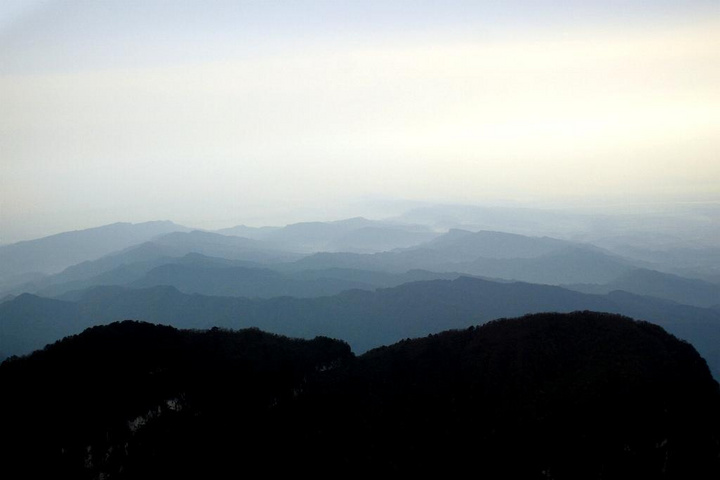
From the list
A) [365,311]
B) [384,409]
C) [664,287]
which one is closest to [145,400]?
[384,409]

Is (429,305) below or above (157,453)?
below

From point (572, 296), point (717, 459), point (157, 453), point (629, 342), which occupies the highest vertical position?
point (629, 342)

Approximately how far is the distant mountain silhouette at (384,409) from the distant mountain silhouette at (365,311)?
66.6 meters

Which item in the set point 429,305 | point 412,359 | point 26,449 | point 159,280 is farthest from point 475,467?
point 159,280

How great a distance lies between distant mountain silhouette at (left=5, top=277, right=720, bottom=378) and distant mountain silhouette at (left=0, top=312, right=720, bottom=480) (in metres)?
66.6

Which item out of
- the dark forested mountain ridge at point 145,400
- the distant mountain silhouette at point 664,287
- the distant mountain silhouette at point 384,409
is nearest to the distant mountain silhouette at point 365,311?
the distant mountain silhouette at point 664,287

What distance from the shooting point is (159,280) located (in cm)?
17000

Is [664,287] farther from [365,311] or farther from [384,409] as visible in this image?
[384,409]

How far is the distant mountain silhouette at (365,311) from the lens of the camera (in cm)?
11388

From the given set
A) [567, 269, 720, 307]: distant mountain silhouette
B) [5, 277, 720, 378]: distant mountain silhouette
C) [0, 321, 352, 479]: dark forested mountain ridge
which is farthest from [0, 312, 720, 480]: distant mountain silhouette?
[567, 269, 720, 307]: distant mountain silhouette

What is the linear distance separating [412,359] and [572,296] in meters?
104

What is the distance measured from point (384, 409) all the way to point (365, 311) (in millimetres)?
85055

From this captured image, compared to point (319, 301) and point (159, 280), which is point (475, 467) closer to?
point (319, 301)

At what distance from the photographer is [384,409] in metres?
34.0
